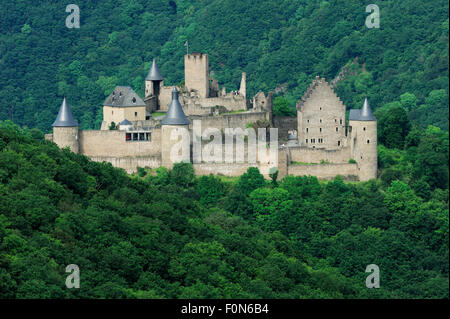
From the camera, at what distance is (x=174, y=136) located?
58.7m

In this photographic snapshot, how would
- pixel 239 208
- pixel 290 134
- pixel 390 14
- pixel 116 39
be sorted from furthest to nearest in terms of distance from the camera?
1. pixel 116 39
2. pixel 390 14
3. pixel 290 134
4. pixel 239 208

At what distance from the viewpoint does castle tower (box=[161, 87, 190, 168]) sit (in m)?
58.6

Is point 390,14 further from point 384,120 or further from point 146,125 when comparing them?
point 146,125

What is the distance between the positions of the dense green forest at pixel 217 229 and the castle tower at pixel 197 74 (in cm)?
758

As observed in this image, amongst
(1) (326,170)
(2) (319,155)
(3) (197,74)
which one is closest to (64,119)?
(3) (197,74)

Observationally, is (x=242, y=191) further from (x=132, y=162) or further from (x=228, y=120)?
(x=132, y=162)

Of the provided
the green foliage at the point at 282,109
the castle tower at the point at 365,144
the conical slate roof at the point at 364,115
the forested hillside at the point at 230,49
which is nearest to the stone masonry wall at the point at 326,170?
the castle tower at the point at 365,144

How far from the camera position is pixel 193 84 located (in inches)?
2574

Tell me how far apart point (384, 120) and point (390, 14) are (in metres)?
29.9

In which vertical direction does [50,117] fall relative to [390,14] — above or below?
below

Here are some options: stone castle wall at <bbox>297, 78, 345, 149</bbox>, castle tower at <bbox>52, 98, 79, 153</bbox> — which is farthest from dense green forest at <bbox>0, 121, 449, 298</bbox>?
castle tower at <bbox>52, 98, 79, 153</bbox>

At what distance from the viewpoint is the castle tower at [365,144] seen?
59156 millimetres
